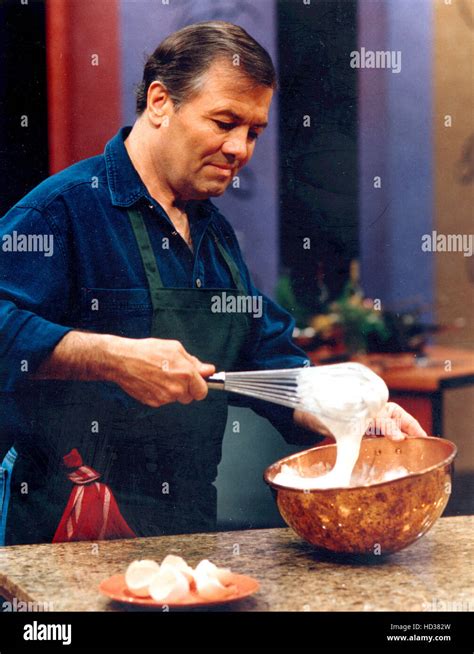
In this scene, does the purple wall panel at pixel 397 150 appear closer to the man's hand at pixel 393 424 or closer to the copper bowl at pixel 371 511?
the man's hand at pixel 393 424

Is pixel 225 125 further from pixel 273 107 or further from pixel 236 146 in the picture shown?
pixel 273 107

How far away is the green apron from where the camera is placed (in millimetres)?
2336

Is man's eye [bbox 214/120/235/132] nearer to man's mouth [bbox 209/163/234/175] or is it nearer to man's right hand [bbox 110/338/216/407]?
man's mouth [bbox 209/163/234/175]

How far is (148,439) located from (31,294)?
1.62 ft

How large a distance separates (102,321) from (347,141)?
0.89m

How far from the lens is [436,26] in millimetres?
2631

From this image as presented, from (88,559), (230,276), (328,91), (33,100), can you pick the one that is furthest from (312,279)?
(88,559)

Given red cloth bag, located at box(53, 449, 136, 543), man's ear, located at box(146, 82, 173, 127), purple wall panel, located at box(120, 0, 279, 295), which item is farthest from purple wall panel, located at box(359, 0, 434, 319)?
red cloth bag, located at box(53, 449, 136, 543)

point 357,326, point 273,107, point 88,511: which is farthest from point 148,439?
point 273,107

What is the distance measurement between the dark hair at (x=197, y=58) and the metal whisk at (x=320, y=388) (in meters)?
0.75

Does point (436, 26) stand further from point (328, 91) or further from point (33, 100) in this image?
point (33, 100)

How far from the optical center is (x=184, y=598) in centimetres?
163

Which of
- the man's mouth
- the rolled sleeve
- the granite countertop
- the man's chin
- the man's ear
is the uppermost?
the man's ear

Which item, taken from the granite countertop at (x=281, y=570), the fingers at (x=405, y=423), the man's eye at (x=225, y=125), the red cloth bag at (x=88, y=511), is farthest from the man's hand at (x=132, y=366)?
the man's eye at (x=225, y=125)
